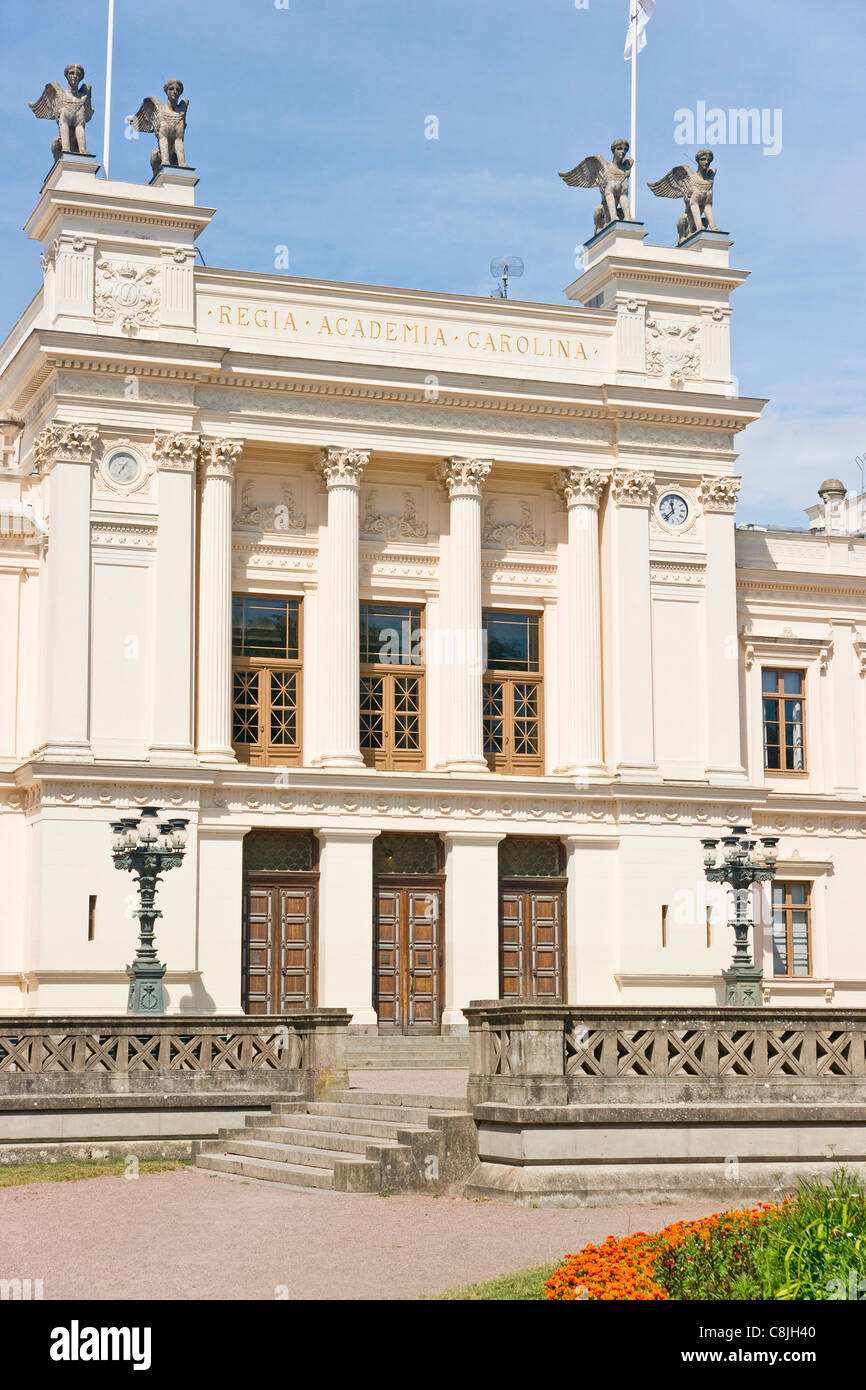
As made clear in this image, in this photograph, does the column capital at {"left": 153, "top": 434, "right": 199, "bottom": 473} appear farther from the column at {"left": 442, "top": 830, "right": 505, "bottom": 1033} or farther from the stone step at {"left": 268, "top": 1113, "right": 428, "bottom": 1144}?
the stone step at {"left": 268, "top": 1113, "right": 428, "bottom": 1144}

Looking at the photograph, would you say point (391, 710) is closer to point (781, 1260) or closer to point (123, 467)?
point (123, 467)

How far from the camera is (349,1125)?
65.7ft

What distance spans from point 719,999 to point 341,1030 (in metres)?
16.5

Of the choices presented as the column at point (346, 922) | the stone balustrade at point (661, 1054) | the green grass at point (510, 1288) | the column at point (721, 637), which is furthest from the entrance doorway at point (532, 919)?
the green grass at point (510, 1288)

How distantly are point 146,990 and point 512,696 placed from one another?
1289 centimetres

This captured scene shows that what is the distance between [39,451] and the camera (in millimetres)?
36062

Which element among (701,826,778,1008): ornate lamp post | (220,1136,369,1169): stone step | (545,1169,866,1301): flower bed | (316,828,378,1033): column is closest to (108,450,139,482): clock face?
(316,828,378,1033): column

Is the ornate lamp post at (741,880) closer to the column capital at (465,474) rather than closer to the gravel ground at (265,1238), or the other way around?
the column capital at (465,474)

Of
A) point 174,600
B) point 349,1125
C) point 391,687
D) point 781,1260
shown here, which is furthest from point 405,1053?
point 781,1260

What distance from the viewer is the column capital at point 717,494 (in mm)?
39812

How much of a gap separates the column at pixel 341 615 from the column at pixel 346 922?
63.8 inches

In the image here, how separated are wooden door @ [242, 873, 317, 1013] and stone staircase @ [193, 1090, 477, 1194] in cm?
1406

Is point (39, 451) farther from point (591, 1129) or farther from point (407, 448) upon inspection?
point (591, 1129)

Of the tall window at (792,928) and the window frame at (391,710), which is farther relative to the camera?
the tall window at (792,928)
